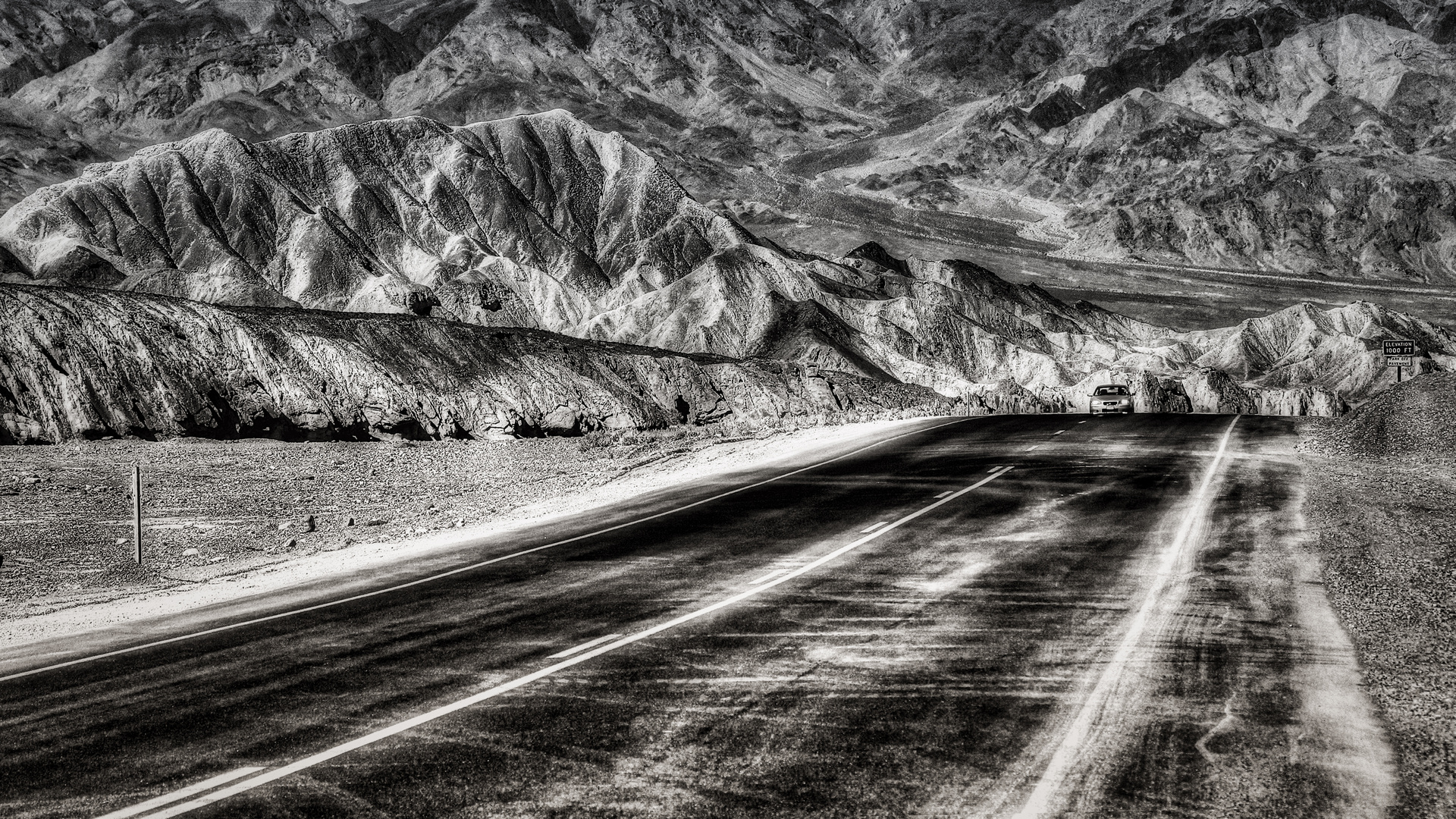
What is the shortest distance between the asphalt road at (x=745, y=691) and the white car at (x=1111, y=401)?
28.0 metres

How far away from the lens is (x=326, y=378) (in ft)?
118

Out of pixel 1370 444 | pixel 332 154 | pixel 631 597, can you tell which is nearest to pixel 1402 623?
pixel 631 597

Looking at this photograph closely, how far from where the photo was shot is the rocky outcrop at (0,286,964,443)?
97.0 ft

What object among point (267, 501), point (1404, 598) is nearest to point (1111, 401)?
point (267, 501)

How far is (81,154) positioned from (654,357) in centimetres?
18602

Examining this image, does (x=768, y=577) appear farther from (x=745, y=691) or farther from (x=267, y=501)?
(x=267, y=501)

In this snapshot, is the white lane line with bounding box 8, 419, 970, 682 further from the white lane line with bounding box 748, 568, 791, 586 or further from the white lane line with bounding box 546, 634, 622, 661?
the white lane line with bounding box 748, 568, 791, 586

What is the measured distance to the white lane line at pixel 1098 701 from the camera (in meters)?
6.23

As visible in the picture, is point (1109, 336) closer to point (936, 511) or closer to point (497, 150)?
point (497, 150)

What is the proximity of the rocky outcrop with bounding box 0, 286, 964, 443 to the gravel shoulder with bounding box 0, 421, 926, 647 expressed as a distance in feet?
A: 5.51

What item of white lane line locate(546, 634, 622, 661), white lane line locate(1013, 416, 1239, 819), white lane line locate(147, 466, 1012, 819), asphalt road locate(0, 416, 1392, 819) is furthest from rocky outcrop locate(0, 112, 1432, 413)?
white lane line locate(546, 634, 622, 661)

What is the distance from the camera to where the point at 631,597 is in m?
11.5

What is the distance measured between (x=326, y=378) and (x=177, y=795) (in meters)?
31.3

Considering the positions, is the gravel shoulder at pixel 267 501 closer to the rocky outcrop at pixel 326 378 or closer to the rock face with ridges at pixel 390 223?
the rocky outcrop at pixel 326 378
